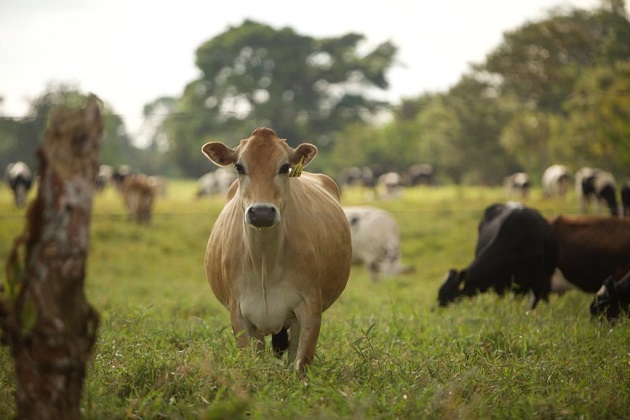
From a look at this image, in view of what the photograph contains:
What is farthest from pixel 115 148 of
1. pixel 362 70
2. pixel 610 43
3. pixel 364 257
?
pixel 364 257

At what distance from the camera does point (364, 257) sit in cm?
1781

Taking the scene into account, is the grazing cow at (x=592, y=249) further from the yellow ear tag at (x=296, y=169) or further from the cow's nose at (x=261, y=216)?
the cow's nose at (x=261, y=216)

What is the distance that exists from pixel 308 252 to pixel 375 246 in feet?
39.4

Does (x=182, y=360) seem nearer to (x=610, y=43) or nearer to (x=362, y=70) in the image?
(x=610, y=43)

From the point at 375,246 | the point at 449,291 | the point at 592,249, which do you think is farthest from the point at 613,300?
the point at 375,246

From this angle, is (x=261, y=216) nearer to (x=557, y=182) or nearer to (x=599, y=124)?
(x=599, y=124)

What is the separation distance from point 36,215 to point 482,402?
264 cm

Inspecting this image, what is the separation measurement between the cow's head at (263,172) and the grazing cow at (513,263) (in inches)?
180

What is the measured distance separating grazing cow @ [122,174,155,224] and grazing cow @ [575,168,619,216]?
13.4 m

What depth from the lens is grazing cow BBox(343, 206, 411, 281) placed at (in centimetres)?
1772

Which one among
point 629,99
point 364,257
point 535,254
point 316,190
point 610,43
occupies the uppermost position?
point 610,43

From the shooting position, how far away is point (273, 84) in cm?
4078

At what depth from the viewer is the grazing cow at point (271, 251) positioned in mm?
5566

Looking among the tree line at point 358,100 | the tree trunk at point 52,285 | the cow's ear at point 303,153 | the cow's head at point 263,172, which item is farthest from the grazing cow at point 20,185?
the tree trunk at point 52,285
